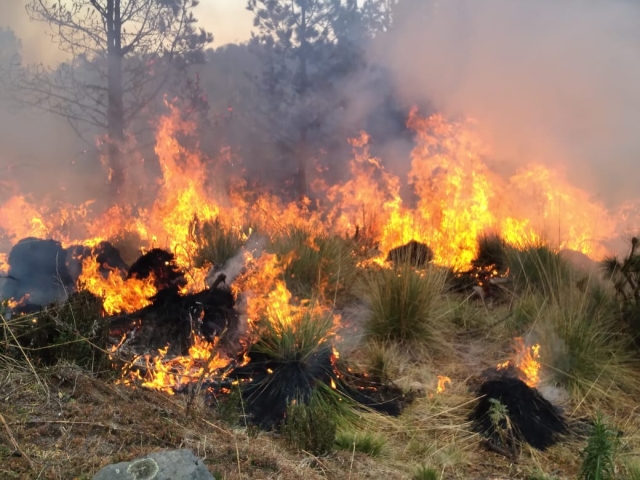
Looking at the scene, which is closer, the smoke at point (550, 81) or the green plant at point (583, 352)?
the green plant at point (583, 352)

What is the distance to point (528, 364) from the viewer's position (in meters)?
4.78

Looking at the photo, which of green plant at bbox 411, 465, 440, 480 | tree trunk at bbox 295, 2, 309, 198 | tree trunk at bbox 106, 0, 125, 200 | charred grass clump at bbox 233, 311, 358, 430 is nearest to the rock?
green plant at bbox 411, 465, 440, 480

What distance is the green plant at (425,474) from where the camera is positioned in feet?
10.2

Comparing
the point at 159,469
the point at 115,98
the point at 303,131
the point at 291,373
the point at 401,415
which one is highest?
the point at 115,98

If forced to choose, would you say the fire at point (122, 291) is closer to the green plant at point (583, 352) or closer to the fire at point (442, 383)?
the fire at point (442, 383)

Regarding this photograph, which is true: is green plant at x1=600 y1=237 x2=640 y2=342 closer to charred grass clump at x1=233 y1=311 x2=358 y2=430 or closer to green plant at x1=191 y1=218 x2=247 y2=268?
charred grass clump at x1=233 y1=311 x2=358 y2=430

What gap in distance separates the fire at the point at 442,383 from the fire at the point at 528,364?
1.49 ft

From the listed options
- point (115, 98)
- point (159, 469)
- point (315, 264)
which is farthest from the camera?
point (115, 98)

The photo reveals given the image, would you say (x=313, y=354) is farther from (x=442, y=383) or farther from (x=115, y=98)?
(x=115, y=98)

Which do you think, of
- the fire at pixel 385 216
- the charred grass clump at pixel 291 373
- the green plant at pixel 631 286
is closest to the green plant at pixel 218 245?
the fire at pixel 385 216

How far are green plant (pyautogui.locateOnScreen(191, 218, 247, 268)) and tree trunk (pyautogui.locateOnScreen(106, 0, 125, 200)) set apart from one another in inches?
197

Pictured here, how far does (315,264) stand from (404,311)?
165 cm

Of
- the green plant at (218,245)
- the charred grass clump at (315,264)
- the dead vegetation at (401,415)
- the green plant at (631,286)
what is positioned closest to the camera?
the dead vegetation at (401,415)

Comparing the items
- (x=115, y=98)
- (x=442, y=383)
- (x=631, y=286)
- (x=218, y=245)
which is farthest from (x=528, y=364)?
(x=115, y=98)
